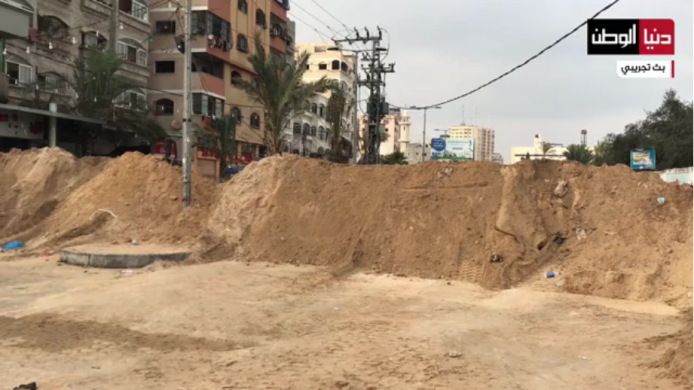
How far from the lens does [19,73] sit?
2473cm

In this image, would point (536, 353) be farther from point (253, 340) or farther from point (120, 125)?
point (120, 125)

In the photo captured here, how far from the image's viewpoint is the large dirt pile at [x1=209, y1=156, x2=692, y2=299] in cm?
1069

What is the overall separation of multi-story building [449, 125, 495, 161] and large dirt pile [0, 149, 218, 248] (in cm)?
9541

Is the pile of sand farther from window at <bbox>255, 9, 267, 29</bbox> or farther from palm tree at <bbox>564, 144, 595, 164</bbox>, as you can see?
palm tree at <bbox>564, 144, 595, 164</bbox>

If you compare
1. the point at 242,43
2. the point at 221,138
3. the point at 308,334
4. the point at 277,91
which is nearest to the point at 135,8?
the point at 242,43

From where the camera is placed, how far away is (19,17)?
20.2 metres

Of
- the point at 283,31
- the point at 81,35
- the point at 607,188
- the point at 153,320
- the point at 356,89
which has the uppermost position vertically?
the point at 283,31

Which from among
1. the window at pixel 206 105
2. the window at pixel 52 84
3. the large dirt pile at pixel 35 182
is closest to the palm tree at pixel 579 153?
the window at pixel 206 105

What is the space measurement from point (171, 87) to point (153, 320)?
30454 millimetres

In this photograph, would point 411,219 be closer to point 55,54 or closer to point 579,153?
point 55,54

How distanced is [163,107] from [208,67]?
4.41m

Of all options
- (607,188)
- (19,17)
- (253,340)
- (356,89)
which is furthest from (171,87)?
(253,340)

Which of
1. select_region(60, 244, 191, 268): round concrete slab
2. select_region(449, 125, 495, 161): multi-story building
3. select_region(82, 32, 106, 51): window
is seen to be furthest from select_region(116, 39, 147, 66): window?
select_region(449, 125, 495, 161): multi-story building

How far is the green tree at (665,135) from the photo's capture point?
3734cm
